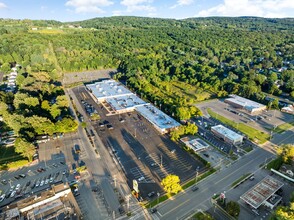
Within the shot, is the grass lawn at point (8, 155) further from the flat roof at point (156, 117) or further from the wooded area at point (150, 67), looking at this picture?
the flat roof at point (156, 117)

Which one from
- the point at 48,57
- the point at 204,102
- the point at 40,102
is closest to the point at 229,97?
the point at 204,102

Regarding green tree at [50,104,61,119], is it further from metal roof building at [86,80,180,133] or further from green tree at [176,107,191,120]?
green tree at [176,107,191,120]

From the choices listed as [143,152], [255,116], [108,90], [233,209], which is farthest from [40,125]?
[255,116]

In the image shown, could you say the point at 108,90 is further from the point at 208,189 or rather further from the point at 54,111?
the point at 208,189

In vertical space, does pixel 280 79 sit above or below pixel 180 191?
above

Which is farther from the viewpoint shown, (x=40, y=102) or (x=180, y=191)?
(x=40, y=102)

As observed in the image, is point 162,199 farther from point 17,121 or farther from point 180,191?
point 17,121

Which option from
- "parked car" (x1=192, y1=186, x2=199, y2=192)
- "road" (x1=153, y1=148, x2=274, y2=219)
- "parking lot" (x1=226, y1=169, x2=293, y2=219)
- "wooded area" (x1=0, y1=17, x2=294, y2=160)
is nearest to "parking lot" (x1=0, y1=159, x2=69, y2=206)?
"wooded area" (x1=0, y1=17, x2=294, y2=160)
